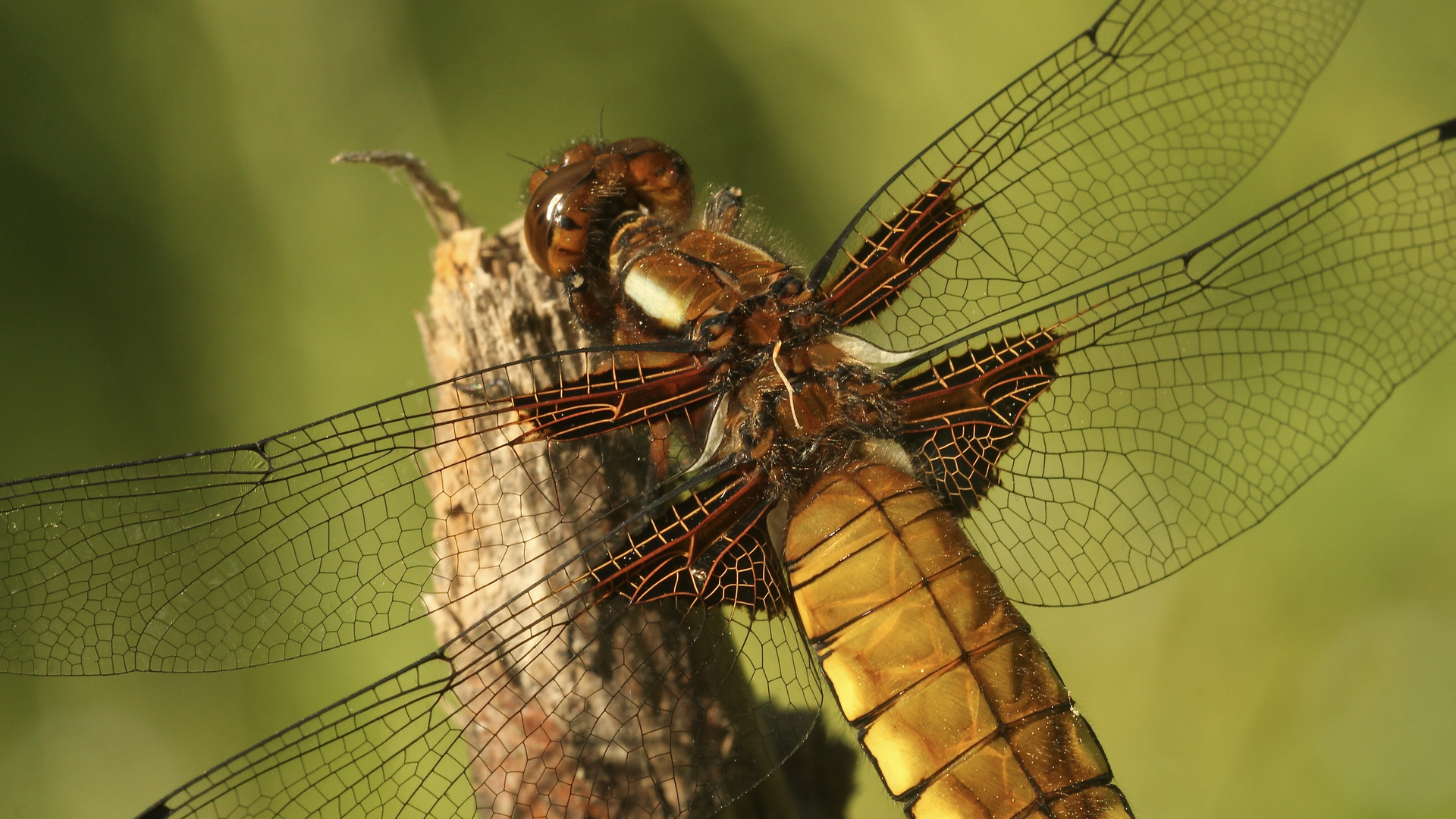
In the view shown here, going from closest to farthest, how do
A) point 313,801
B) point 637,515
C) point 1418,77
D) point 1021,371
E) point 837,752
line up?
point 313,801, point 637,515, point 1021,371, point 837,752, point 1418,77

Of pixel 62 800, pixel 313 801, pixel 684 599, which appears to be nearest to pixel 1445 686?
pixel 684 599

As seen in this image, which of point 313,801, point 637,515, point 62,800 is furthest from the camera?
point 62,800

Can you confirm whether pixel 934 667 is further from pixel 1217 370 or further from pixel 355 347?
pixel 355 347

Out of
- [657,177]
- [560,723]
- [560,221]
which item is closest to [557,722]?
[560,723]

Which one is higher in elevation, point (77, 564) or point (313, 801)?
point (77, 564)

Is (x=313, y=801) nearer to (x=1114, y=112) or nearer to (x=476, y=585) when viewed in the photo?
(x=476, y=585)

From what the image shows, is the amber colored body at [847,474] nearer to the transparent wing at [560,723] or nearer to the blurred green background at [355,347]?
the transparent wing at [560,723]

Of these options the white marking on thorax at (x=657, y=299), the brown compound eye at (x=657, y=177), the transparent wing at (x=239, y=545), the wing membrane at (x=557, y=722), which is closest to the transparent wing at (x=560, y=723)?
the wing membrane at (x=557, y=722)
